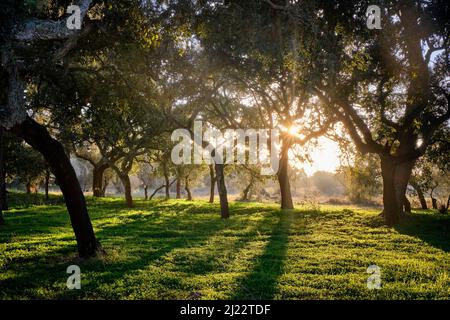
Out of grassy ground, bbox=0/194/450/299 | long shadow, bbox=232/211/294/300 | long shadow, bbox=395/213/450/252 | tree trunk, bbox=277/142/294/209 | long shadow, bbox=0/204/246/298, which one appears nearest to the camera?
long shadow, bbox=232/211/294/300

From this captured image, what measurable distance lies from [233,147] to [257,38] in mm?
26277

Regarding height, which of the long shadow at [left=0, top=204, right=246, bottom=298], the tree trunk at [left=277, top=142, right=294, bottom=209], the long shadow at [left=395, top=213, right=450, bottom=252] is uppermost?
the tree trunk at [left=277, top=142, right=294, bottom=209]

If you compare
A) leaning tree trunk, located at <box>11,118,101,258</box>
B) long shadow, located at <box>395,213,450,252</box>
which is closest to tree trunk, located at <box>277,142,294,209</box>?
long shadow, located at <box>395,213,450,252</box>

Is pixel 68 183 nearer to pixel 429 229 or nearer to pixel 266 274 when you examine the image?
pixel 266 274

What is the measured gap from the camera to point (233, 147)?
3797 cm

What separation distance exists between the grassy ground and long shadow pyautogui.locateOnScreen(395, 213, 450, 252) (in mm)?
51

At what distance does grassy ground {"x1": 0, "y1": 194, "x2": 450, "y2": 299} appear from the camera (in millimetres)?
9047

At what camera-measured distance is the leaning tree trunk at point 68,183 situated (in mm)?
11453

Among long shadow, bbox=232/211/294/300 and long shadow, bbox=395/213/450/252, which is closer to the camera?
long shadow, bbox=232/211/294/300

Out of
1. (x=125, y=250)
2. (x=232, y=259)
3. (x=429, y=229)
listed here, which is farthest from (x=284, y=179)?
(x=125, y=250)

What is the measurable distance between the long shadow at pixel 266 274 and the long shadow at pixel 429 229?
7.02 meters

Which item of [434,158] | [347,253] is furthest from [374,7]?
[434,158]

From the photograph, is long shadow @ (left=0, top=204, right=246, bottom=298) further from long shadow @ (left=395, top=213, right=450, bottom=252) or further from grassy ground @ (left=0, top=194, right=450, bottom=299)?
long shadow @ (left=395, top=213, right=450, bottom=252)
